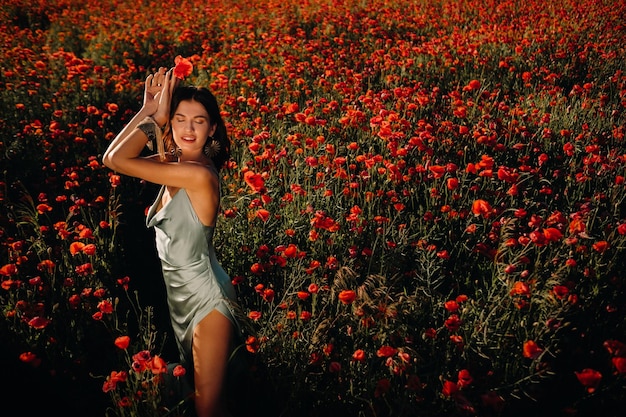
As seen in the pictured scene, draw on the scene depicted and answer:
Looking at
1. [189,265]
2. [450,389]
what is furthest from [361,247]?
[450,389]

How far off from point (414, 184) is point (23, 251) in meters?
2.68

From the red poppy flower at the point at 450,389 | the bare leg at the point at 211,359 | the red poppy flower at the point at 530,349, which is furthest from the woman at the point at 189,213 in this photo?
the red poppy flower at the point at 530,349

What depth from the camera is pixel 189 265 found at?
2002 mm

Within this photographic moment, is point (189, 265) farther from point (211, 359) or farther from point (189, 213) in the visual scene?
point (211, 359)

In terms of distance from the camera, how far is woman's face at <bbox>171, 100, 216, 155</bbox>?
6.65 feet

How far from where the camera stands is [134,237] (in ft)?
11.7

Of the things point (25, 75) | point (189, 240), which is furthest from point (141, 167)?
point (25, 75)

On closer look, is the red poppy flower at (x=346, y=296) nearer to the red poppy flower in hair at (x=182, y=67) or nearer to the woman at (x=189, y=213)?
the woman at (x=189, y=213)

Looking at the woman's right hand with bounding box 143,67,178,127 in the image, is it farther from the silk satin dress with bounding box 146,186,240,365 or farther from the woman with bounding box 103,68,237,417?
the silk satin dress with bounding box 146,186,240,365

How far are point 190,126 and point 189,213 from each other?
415 millimetres

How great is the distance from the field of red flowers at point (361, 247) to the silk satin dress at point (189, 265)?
17 cm

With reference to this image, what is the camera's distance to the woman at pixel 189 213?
185cm

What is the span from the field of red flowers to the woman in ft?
0.49

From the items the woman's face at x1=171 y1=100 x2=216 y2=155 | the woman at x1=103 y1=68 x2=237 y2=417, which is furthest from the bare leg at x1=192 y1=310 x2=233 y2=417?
the woman's face at x1=171 y1=100 x2=216 y2=155
